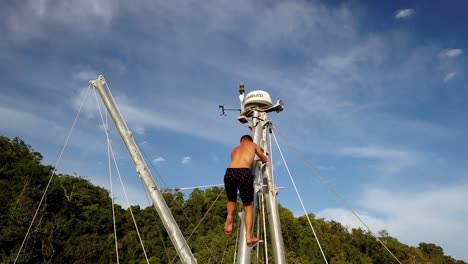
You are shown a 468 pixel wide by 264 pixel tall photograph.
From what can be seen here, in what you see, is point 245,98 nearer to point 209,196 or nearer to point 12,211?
point 12,211

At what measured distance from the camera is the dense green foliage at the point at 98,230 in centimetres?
4106

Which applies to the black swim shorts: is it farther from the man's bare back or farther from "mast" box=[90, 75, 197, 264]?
"mast" box=[90, 75, 197, 264]

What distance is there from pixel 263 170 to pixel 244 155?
4.77 ft

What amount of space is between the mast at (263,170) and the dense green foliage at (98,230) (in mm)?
29147

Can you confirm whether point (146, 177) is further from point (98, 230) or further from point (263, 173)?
point (98, 230)

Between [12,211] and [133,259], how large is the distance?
1614 cm

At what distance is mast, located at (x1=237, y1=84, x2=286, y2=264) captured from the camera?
5.44m

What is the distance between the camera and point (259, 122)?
270 inches

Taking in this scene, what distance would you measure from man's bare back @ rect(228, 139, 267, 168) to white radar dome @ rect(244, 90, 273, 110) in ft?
6.89

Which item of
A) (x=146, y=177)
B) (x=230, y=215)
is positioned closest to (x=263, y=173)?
(x=230, y=215)

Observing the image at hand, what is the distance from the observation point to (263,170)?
636cm

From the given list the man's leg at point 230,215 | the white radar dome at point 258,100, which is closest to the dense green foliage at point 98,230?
the white radar dome at point 258,100

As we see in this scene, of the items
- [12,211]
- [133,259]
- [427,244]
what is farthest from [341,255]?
[427,244]

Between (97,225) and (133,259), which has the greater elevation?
(97,225)
